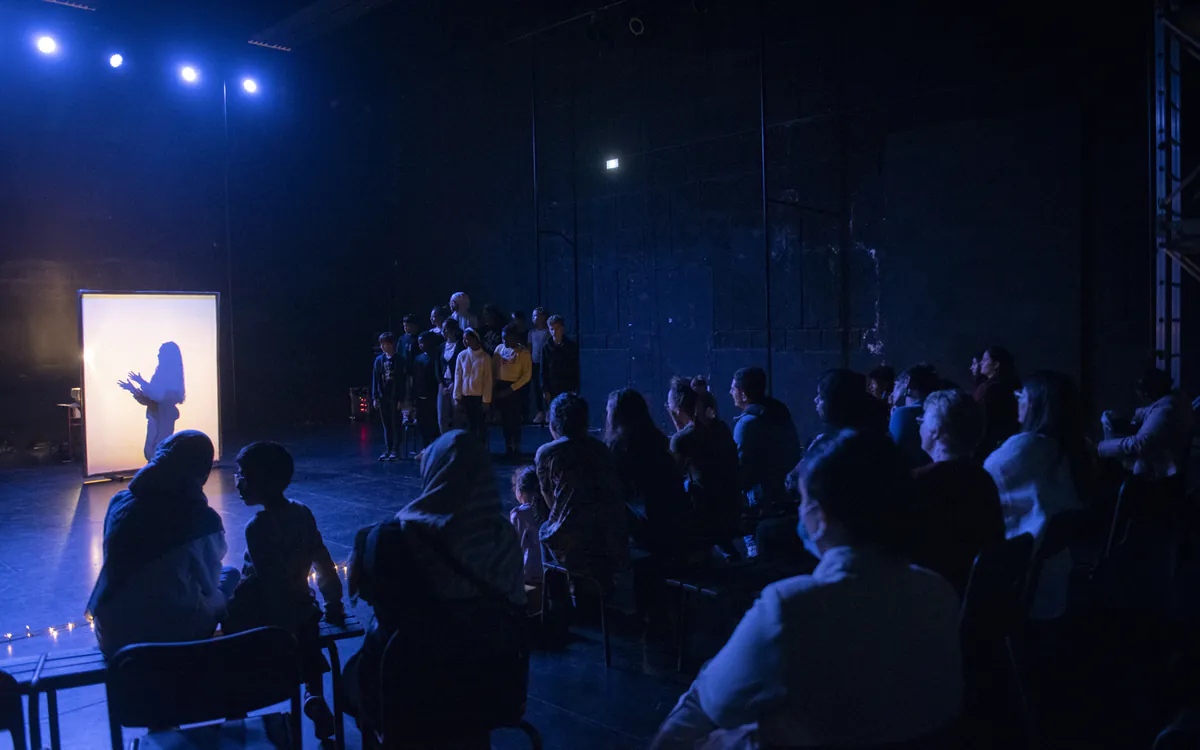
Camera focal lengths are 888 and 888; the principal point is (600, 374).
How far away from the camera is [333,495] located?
7.67 meters

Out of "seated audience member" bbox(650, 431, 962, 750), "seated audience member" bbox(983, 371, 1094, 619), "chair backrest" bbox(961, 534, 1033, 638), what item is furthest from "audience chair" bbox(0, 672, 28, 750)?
"seated audience member" bbox(983, 371, 1094, 619)

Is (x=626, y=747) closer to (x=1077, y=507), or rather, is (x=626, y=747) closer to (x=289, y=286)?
(x=1077, y=507)

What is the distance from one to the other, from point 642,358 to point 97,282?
713 centimetres

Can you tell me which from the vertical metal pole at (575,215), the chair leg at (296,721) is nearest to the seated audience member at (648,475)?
the chair leg at (296,721)

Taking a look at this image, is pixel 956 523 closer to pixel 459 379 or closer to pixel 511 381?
pixel 459 379

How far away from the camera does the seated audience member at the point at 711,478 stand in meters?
4.16

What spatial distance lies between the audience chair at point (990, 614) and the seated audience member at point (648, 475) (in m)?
1.61

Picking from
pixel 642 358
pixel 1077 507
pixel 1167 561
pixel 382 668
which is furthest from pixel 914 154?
pixel 382 668

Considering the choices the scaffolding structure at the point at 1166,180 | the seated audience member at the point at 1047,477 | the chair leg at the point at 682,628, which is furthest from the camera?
the scaffolding structure at the point at 1166,180

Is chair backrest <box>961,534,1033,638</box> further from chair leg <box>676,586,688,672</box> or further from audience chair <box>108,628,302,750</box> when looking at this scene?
audience chair <box>108,628,302,750</box>

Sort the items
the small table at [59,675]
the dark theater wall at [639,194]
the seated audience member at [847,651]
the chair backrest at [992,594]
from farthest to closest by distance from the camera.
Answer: the dark theater wall at [639,194] → the small table at [59,675] → the chair backrest at [992,594] → the seated audience member at [847,651]

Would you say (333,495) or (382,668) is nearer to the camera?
(382,668)

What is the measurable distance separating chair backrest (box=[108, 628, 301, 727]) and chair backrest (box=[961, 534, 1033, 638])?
1.75 metres

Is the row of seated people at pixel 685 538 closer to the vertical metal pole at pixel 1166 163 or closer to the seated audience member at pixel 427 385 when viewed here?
the vertical metal pole at pixel 1166 163
